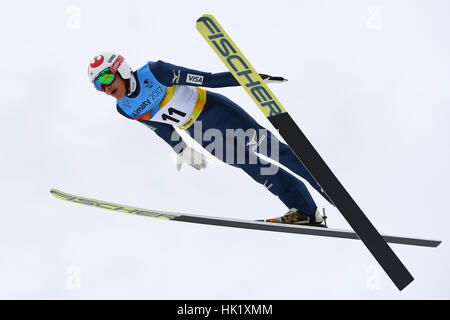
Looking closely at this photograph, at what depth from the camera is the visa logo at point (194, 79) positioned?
423 cm

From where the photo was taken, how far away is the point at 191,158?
481 centimetres

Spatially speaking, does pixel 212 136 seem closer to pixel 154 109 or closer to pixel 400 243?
pixel 154 109

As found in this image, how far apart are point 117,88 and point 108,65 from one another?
18 centimetres

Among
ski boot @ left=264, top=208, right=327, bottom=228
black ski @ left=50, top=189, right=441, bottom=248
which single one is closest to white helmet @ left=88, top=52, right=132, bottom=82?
black ski @ left=50, top=189, right=441, bottom=248

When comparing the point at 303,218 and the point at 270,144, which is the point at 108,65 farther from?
the point at 303,218

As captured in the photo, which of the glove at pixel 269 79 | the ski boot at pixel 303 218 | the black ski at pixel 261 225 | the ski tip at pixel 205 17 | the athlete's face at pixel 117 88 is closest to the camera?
the ski tip at pixel 205 17

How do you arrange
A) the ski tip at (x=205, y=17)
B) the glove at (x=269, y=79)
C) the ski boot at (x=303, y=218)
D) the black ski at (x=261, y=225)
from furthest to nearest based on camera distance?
the ski boot at (x=303, y=218), the black ski at (x=261, y=225), the glove at (x=269, y=79), the ski tip at (x=205, y=17)

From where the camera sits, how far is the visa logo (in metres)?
4.23

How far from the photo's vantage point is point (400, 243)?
15.4 feet

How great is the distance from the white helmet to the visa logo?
465 mm

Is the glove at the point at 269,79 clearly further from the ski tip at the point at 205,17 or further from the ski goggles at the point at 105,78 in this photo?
the ski goggles at the point at 105,78

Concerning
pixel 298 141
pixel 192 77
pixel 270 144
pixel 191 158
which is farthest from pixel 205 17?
pixel 191 158

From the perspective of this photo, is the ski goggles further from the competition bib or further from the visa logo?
the visa logo

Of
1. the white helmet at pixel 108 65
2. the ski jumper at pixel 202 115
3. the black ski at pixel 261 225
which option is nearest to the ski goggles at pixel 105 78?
the white helmet at pixel 108 65
